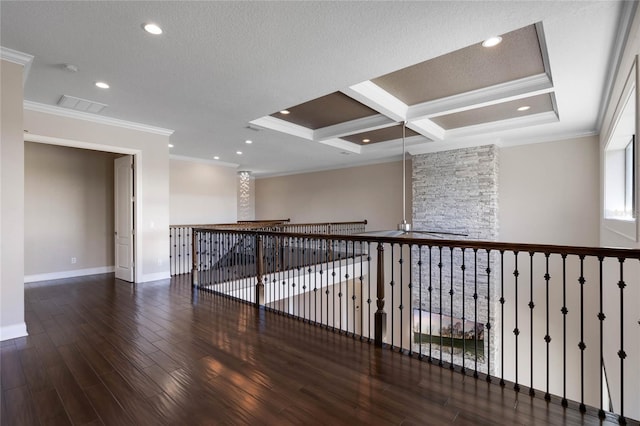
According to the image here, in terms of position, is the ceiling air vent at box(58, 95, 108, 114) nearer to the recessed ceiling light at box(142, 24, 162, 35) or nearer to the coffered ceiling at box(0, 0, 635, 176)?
the coffered ceiling at box(0, 0, 635, 176)

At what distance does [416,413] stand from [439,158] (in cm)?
621

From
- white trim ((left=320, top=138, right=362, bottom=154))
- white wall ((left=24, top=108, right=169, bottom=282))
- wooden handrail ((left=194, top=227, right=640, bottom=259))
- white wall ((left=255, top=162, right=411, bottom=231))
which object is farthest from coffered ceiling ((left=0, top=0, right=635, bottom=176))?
white wall ((left=255, top=162, right=411, bottom=231))

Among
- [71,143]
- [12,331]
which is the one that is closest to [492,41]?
[12,331]

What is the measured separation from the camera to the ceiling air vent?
162 inches

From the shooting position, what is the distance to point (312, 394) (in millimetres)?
2186

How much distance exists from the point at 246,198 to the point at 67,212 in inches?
261

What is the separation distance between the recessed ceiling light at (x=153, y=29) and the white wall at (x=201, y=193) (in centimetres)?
616

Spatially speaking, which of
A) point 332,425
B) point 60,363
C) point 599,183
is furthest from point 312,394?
point 599,183

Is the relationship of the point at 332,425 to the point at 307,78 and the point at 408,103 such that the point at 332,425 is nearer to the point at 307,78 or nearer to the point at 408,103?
the point at 307,78

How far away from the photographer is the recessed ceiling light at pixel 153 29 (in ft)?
8.35

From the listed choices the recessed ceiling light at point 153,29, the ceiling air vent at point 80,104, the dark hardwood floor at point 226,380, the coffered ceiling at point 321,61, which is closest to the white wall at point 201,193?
the coffered ceiling at point 321,61

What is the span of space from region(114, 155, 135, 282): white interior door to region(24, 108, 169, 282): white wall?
22 centimetres

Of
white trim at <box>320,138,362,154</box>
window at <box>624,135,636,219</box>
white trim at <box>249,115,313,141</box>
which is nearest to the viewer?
window at <box>624,135,636,219</box>

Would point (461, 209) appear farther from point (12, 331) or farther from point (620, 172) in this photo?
point (12, 331)
